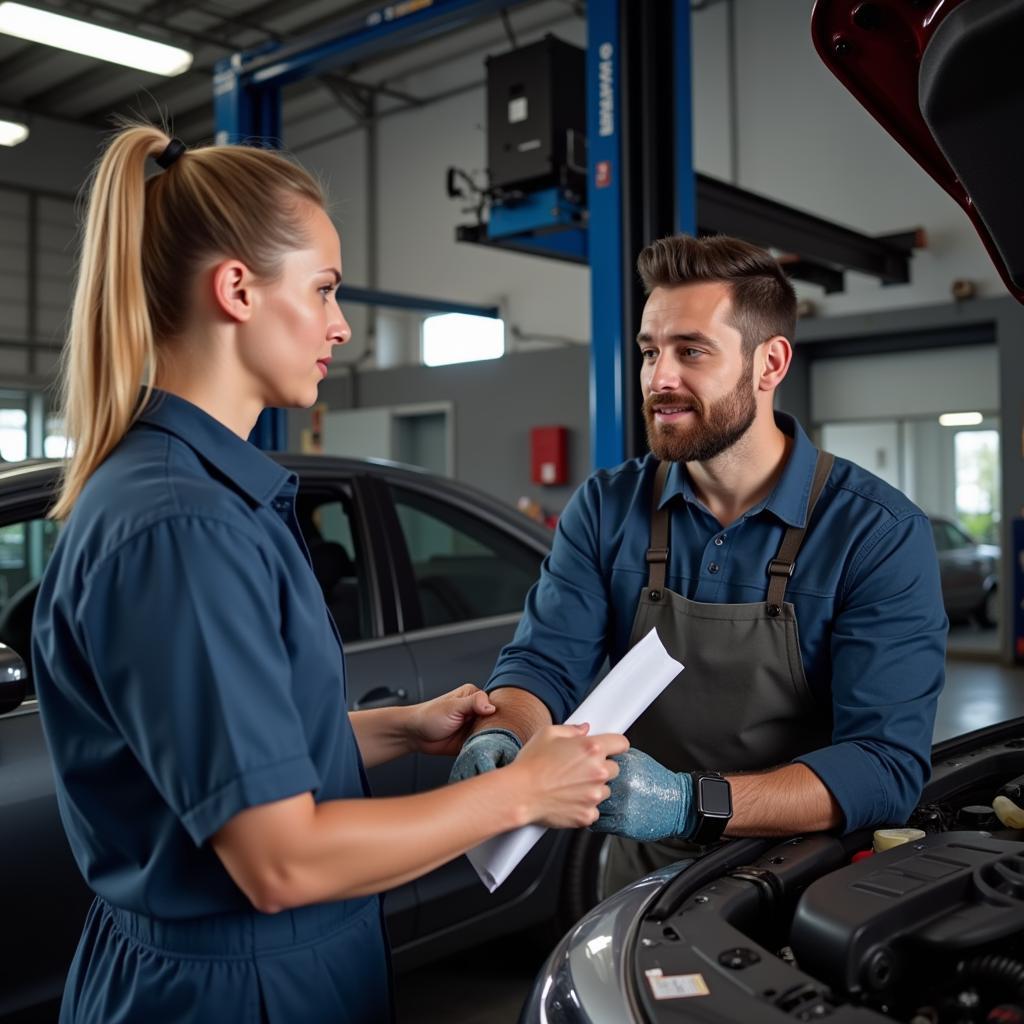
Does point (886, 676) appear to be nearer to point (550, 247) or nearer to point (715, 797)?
point (715, 797)

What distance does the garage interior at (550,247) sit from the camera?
392cm

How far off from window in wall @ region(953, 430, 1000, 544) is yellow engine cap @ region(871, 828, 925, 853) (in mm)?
9389

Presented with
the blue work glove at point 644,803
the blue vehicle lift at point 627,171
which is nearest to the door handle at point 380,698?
the blue work glove at point 644,803

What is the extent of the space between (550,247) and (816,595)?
379 centimetres

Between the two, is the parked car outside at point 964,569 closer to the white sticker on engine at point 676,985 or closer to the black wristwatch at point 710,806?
the black wristwatch at point 710,806

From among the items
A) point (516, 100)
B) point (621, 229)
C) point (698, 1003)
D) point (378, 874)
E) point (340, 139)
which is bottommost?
point (698, 1003)

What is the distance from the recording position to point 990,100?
127 centimetres

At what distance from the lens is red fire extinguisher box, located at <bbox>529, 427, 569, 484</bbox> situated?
1130 centimetres

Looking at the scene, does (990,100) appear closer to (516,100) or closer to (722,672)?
(722,672)

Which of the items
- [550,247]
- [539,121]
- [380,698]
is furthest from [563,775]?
[550,247]

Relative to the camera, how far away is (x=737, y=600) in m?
1.88

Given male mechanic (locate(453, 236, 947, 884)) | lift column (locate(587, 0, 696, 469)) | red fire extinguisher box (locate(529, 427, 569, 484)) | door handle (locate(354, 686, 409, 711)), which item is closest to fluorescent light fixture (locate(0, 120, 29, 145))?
red fire extinguisher box (locate(529, 427, 569, 484))

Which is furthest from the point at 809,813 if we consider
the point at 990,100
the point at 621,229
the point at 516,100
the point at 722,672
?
the point at 516,100

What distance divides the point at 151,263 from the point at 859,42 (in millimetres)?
888
